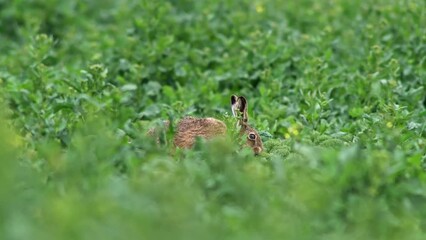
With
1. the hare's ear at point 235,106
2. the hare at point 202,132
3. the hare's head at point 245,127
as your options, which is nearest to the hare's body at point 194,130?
the hare at point 202,132

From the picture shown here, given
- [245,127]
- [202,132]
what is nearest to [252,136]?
[245,127]

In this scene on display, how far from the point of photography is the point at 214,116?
7.67 meters

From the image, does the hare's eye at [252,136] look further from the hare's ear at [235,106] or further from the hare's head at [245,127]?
the hare's ear at [235,106]

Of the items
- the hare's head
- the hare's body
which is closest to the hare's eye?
the hare's head

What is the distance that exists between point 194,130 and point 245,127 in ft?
1.36

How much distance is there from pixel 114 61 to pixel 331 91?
1.71m

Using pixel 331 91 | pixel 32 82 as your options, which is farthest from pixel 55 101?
pixel 331 91

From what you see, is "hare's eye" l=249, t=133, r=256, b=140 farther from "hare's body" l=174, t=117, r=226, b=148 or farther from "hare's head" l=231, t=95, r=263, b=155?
"hare's body" l=174, t=117, r=226, b=148

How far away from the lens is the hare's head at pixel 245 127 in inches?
266

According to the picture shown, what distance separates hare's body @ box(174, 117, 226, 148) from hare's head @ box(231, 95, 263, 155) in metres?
0.12

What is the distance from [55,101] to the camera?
7.71m

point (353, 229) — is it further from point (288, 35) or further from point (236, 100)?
point (288, 35)

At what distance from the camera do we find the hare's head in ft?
22.1

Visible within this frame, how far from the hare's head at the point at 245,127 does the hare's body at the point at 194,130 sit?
12 cm
